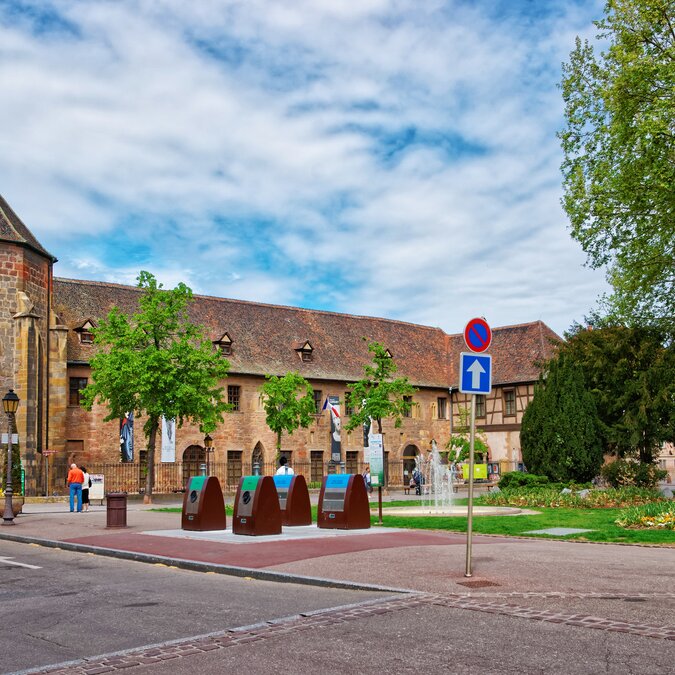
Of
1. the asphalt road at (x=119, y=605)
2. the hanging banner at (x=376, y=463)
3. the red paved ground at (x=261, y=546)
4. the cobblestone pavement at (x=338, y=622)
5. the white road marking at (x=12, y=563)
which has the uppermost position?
the hanging banner at (x=376, y=463)

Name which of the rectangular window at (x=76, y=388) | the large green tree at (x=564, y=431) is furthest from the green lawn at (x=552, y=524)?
the rectangular window at (x=76, y=388)

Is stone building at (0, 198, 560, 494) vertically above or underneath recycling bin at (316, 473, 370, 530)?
above

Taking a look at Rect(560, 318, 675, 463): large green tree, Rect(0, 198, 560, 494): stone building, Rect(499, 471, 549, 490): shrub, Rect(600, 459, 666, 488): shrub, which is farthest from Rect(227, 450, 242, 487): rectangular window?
Rect(600, 459, 666, 488): shrub

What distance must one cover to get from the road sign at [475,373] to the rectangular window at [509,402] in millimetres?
44791

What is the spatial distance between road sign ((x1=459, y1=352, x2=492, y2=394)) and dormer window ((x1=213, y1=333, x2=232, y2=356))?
40.1 m

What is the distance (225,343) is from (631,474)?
2575cm

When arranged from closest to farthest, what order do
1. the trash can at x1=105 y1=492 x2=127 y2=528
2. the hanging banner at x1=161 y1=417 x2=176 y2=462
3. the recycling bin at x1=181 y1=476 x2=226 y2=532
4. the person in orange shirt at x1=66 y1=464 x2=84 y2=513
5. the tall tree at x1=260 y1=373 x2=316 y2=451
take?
1. the recycling bin at x1=181 y1=476 x2=226 y2=532
2. the trash can at x1=105 y1=492 x2=127 y2=528
3. the person in orange shirt at x1=66 y1=464 x2=84 y2=513
4. the hanging banner at x1=161 y1=417 x2=176 y2=462
5. the tall tree at x1=260 y1=373 x2=316 y2=451

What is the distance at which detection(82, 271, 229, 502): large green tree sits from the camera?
34.1 metres

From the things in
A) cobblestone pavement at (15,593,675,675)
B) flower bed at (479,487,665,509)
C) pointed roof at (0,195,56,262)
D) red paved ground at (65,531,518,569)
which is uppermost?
pointed roof at (0,195,56,262)

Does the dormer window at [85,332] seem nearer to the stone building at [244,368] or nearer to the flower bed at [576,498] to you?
the stone building at [244,368]

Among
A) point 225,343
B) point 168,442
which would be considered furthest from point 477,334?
point 225,343

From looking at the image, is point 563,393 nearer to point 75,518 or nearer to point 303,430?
point 75,518

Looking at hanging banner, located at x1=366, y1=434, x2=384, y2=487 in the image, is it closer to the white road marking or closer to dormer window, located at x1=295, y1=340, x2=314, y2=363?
the white road marking

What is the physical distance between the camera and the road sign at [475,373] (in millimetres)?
10688
